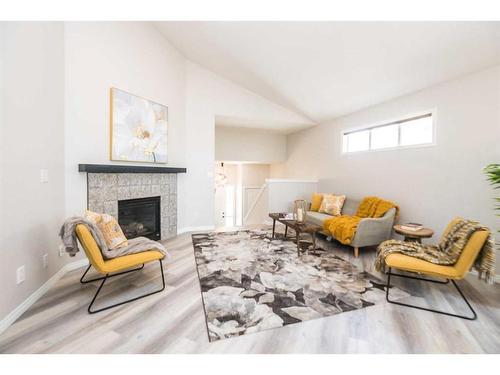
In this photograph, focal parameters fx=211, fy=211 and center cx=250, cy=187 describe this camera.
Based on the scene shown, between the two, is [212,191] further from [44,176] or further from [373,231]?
[373,231]

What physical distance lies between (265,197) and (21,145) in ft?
14.2

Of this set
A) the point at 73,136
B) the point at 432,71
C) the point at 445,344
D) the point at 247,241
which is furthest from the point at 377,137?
the point at 73,136

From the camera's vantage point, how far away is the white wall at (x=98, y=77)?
259cm

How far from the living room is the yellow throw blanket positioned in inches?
1.5

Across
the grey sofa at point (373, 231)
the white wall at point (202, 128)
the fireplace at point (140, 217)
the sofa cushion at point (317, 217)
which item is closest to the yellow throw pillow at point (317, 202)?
the sofa cushion at point (317, 217)

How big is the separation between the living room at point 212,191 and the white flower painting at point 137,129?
28mm

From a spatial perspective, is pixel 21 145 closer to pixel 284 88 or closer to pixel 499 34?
pixel 284 88

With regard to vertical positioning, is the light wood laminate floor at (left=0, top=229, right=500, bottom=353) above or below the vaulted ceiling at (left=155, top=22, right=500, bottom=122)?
below

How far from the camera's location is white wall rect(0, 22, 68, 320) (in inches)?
63.0

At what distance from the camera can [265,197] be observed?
5.37 m

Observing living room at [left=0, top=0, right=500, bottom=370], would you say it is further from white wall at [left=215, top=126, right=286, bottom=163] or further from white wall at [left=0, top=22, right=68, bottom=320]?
white wall at [left=215, top=126, right=286, bottom=163]

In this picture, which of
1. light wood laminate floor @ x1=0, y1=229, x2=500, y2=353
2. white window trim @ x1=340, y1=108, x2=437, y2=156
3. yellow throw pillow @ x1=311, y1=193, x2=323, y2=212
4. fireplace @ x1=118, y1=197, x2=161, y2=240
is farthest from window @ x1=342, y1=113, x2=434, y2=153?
fireplace @ x1=118, y1=197, x2=161, y2=240

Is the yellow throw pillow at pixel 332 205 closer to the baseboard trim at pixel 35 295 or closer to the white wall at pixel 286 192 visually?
the white wall at pixel 286 192
